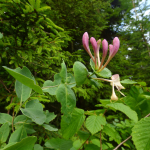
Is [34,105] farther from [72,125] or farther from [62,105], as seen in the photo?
[72,125]

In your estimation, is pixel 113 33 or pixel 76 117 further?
pixel 113 33

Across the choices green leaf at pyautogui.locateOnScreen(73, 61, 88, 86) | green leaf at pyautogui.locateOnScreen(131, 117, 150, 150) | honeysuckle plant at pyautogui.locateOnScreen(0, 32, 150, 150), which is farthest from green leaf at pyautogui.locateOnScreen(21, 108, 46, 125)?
green leaf at pyautogui.locateOnScreen(131, 117, 150, 150)

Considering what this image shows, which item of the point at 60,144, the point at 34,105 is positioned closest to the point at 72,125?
the point at 60,144

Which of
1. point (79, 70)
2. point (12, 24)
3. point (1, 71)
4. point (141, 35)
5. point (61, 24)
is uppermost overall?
point (141, 35)

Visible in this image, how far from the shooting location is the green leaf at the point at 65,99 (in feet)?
0.75

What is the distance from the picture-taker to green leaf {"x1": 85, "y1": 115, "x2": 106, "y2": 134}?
1.47 feet

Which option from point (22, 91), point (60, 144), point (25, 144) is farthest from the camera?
point (60, 144)

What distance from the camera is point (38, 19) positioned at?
82 cm

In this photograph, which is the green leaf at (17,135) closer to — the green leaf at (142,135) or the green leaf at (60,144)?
the green leaf at (60,144)

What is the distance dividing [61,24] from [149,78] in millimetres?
2933

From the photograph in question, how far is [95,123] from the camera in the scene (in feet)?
1.50

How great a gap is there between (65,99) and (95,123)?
0.28 metres

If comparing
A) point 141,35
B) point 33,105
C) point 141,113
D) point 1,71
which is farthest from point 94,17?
point 33,105

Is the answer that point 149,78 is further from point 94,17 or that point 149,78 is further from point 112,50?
point 112,50
